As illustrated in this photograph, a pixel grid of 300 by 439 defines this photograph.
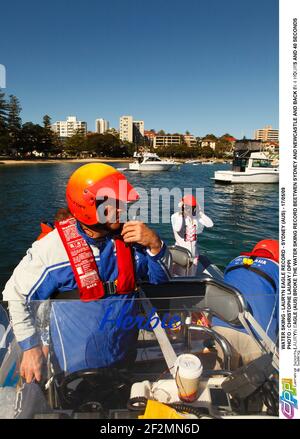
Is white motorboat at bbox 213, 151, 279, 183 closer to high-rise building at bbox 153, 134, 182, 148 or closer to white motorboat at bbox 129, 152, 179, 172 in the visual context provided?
white motorboat at bbox 129, 152, 179, 172

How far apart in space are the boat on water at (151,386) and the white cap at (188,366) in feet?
0.23

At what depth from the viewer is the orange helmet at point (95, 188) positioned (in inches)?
73.2

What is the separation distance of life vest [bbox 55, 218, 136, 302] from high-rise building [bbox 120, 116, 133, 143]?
181 m

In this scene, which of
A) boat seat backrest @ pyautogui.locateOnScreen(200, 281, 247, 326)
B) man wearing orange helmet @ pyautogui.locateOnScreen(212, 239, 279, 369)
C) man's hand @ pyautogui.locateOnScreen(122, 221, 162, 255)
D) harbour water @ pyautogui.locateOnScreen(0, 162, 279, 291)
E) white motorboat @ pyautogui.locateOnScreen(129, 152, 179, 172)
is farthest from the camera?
white motorboat @ pyautogui.locateOnScreen(129, 152, 179, 172)

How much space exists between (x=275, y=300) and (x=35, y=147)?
96.6 meters

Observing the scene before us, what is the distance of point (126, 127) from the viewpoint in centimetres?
17775

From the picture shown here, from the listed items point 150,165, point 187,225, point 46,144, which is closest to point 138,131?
point 46,144

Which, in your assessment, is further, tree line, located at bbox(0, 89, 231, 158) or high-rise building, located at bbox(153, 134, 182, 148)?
high-rise building, located at bbox(153, 134, 182, 148)

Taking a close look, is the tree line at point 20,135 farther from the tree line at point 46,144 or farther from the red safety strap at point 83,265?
the red safety strap at point 83,265

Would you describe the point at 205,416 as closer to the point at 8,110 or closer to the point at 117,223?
the point at 117,223

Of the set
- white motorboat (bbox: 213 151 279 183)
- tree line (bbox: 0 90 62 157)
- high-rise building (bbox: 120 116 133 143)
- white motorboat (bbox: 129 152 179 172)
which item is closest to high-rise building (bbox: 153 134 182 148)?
high-rise building (bbox: 120 116 133 143)

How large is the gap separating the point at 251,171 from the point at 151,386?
37.9 m

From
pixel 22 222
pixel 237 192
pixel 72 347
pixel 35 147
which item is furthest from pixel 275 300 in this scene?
pixel 35 147

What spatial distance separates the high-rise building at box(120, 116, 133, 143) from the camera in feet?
578
